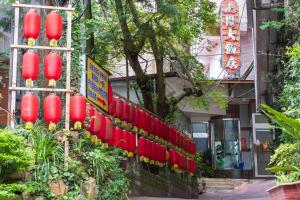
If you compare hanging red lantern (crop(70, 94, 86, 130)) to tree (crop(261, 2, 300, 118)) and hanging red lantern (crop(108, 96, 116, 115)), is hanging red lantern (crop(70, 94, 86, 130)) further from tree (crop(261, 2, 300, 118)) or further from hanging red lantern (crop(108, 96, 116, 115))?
hanging red lantern (crop(108, 96, 116, 115))

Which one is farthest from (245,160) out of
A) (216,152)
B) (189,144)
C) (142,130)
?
(142,130)

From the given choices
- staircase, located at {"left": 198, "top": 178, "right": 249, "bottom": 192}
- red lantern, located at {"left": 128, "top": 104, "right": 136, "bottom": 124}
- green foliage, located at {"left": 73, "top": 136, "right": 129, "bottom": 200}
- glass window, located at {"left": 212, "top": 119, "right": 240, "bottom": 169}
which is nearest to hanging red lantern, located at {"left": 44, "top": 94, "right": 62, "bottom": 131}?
green foliage, located at {"left": 73, "top": 136, "right": 129, "bottom": 200}

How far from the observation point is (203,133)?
27.8 meters

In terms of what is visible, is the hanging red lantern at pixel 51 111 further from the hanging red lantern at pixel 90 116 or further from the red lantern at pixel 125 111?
the red lantern at pixel 125 111

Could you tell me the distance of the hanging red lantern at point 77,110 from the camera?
9492 mm

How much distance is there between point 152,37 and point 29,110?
787cm

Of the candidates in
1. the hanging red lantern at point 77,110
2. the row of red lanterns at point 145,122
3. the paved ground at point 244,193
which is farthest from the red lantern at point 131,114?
the hanging red lantern at point 77,110

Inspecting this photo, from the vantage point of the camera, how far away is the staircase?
2262 centimetres

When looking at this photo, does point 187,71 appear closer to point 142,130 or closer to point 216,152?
point 142,130

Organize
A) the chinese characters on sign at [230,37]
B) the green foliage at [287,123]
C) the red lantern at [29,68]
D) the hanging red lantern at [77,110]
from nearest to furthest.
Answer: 1. the green foliage at [287,123]
2. the red lantern at [29,68]
3. the hanging red lantern at [77,110]
4. the chinese characters on sign at [230,37]

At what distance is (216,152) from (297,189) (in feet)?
70.7

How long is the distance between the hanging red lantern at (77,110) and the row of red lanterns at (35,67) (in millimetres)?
612

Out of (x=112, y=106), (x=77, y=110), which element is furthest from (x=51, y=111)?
(x=112, y=106)

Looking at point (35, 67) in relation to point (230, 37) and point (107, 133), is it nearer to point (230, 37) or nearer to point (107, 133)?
point (107, 133)
